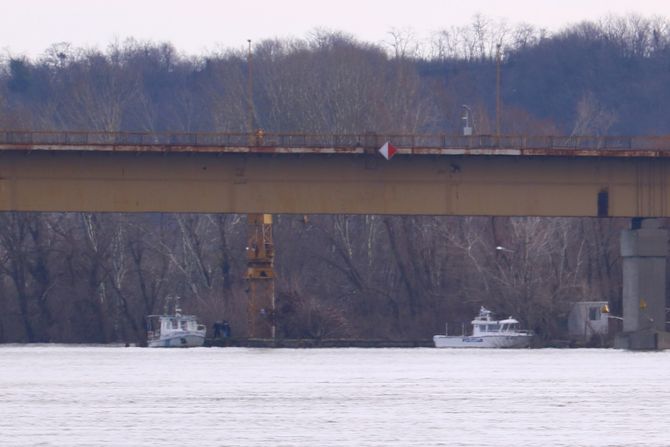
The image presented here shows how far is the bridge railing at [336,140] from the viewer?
7600 cm

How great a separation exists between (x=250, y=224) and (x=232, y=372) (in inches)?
898

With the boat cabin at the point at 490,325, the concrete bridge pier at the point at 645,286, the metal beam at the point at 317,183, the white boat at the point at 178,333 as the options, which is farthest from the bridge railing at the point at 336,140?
the white boat at the point at 178,333

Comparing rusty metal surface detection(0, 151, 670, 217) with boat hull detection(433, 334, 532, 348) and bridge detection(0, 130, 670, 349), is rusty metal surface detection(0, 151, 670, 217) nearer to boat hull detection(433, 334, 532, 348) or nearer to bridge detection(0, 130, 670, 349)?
bridge detection(0, 130, 670, 349)

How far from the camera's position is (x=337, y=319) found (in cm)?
9906

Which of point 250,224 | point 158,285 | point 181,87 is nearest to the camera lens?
point 250,224

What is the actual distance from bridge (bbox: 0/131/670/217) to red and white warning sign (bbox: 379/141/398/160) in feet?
1.91

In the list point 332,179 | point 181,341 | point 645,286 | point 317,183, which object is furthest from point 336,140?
point 645,286

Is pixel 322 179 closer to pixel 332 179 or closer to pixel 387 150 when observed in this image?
pixel 332 179

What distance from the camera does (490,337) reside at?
94.4 meters

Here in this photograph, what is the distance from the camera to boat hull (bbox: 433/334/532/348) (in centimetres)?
9412

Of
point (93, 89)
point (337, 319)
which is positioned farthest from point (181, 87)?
point (337, 319)

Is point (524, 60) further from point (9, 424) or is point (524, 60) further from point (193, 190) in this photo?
point (9, 424)

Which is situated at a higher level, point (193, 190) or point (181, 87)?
point (181, 87)

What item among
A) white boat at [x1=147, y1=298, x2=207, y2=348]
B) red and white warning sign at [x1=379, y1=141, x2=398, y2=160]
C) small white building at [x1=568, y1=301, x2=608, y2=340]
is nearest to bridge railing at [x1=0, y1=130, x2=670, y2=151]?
red and white warning sign at [x1=379, y1=141, x2=398, y2=160]
